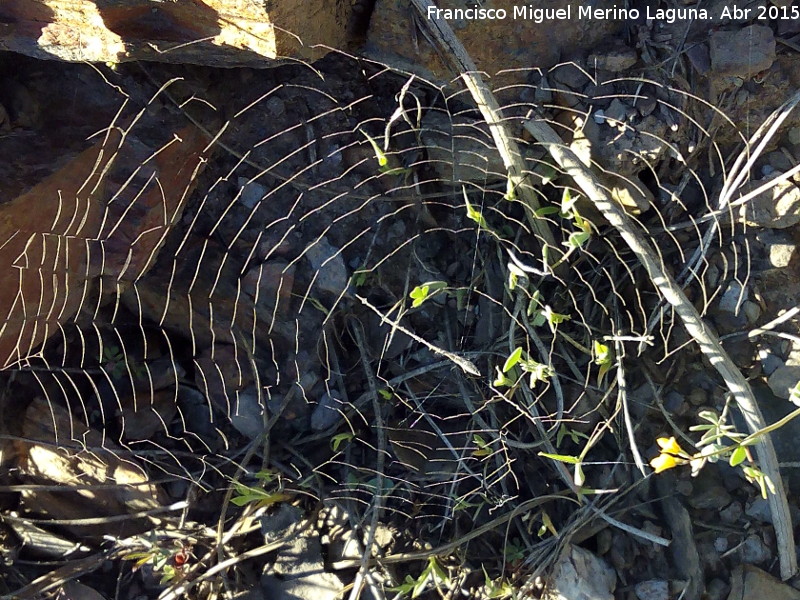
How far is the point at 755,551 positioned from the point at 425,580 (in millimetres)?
865

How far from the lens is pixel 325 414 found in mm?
1928

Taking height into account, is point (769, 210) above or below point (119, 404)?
above

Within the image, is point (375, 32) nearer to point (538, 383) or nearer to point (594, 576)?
point (538, 383)

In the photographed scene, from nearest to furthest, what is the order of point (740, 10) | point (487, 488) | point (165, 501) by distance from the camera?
point (740, 10), point (487, 488), point (165, 501)

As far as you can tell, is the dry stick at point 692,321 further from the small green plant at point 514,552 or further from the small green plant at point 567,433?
the small green plant at point 514,552

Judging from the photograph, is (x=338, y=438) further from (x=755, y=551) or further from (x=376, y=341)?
(x=755, y=551)

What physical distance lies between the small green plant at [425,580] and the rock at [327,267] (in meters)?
0.73

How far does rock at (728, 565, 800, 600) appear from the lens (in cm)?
173

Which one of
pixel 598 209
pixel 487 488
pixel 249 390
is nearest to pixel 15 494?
pixel 249 390

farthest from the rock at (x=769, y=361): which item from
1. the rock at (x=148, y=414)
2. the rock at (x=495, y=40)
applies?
the rock at (x=148, y=414)

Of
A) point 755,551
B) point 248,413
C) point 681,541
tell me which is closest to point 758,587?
point 755,551

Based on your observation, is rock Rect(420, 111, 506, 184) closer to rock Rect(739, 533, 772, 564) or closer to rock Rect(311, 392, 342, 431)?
rock Rect(311, 392, 342, 431)

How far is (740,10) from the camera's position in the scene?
1.66 metres

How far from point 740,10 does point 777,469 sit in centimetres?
112
